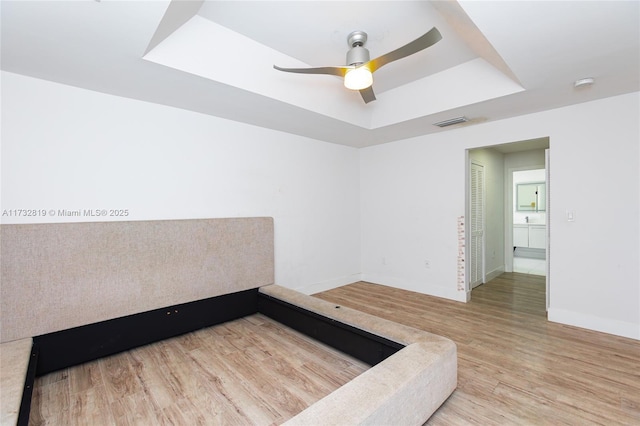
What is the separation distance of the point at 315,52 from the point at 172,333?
10.3 feet

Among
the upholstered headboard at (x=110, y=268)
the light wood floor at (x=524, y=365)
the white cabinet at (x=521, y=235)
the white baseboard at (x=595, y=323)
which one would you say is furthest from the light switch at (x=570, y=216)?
the white cabinet at (x=521, y=235)

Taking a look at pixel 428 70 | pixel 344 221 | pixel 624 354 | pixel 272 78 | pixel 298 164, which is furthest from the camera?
pixel 344 221

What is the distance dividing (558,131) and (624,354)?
90.3 inches

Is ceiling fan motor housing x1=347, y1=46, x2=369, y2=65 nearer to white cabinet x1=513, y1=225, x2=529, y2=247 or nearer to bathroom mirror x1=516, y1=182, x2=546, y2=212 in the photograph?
white cabinet x1=513, y1=225, x2=529, y2=247

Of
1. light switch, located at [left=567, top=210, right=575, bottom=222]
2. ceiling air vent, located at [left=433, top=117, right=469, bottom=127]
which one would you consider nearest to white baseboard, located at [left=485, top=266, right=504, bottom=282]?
light switch, located at [left=567, top=210, right=575, bottom=222]

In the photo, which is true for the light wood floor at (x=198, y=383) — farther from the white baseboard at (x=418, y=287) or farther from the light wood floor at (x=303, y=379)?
the white baseboard at (x=418, y=287)

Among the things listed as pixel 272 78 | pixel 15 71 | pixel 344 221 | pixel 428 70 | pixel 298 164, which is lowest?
pixel 344 221

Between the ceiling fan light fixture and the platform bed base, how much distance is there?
6.27ft

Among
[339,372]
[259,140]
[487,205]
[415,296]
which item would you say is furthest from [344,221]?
[339,372]

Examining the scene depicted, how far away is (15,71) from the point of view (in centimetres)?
225

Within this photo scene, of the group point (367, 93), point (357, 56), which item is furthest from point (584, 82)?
point (357, 56)

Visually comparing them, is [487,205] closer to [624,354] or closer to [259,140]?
[624,354]

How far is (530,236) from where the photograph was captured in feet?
24.3

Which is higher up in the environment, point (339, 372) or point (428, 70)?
point (428, 70)
